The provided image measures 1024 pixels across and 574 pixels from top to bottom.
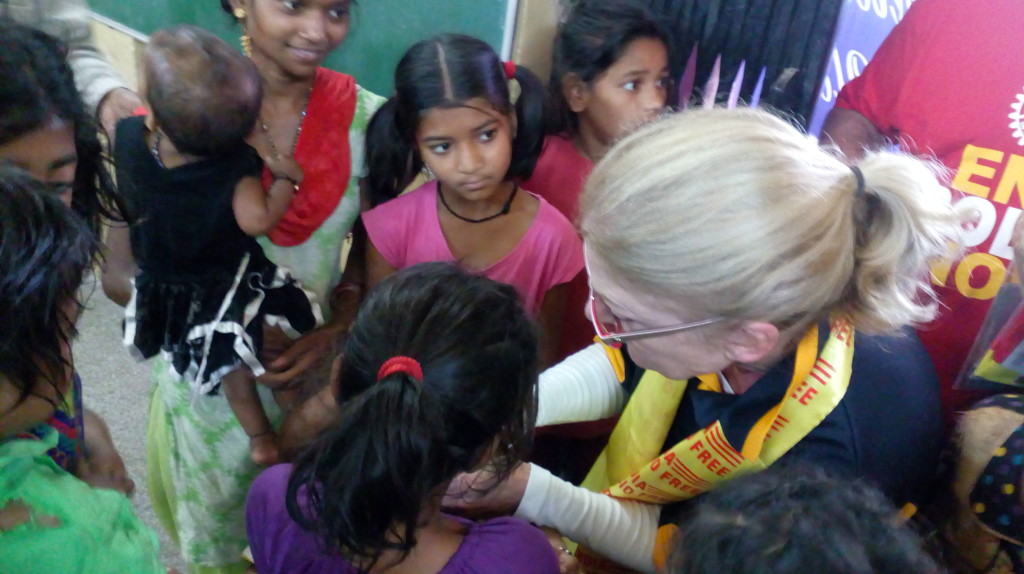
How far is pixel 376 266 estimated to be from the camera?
52.3 inches

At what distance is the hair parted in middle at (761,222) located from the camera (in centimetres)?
77

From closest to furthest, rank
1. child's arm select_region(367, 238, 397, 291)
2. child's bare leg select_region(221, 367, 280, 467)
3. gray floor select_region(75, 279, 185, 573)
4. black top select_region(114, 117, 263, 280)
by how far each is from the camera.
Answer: black top select_region(114, 117, 263, 280) < child's bare leg select_region(221, 367, 280, 467) < child's arm select_region(367, 238, 397, 291) < gray floor select_region(75, 279, 185, 573)

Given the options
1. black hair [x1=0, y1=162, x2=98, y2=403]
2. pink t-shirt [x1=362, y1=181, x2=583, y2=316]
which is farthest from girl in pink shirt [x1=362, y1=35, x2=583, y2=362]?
black hair [x1=0, y1=162, x2=98, y2=403]

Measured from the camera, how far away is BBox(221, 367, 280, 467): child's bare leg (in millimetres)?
1211

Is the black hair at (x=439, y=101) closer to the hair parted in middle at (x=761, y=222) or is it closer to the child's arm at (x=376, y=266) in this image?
the child's arm at (x=376, y=266)

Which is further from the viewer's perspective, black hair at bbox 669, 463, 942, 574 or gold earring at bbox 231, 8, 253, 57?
gold earring at bbox 231, 8, 253, 57

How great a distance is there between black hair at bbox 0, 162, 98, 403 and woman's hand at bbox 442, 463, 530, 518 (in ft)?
1.72

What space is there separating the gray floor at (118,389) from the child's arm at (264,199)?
3.49 feet

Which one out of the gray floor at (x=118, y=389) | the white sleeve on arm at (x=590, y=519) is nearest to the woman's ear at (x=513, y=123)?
the white sleeve on arm at (x=590, y=519)

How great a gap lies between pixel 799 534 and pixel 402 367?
0.41 m

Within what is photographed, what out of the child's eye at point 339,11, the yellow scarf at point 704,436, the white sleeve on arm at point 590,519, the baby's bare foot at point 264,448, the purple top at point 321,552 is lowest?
the baby's bare foot at point 264,448

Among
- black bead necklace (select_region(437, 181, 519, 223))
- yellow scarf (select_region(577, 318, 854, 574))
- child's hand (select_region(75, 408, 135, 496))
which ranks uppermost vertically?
black bead necklace (select_region(437, 181, 519, 223))

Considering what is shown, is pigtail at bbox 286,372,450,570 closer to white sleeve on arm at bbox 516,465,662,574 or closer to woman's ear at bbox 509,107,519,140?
white sleeve on arm at bbox 516,465,662,574

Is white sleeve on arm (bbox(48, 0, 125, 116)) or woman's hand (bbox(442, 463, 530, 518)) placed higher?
white sleeve on arm (bbox(48, 0, 125, 116))
